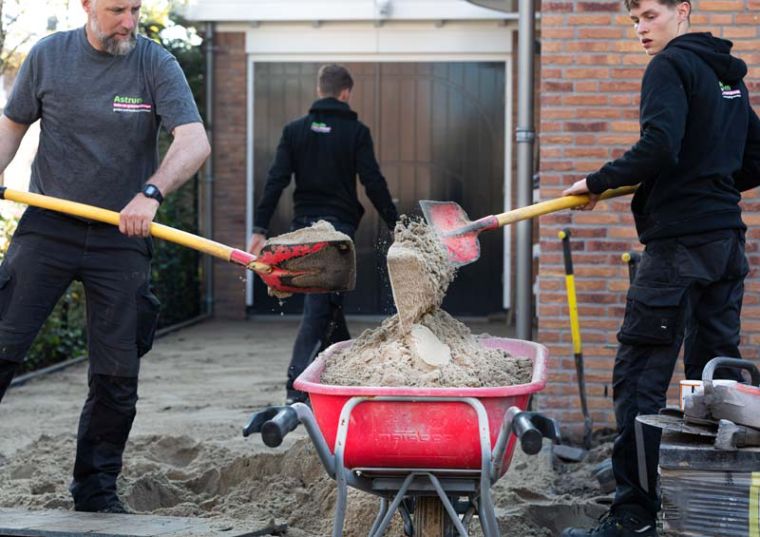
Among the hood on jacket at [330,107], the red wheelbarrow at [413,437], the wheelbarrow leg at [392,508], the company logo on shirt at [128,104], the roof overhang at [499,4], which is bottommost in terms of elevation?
the wheelbarrow leg at [392,508]

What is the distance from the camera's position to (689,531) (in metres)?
3.60

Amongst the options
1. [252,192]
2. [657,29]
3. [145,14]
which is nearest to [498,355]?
[657,29]

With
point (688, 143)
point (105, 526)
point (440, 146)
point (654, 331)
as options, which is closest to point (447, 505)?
point (654, 331)

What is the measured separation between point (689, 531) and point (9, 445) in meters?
4.14

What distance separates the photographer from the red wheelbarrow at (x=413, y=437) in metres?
3.53

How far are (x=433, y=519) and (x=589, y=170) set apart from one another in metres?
3.04

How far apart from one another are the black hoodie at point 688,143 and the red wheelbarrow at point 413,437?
3.29ft

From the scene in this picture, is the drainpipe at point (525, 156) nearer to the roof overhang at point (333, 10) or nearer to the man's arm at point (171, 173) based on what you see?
the man's arm at point (171, 173)

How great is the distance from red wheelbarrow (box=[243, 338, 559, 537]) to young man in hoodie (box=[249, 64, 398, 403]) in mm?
3528

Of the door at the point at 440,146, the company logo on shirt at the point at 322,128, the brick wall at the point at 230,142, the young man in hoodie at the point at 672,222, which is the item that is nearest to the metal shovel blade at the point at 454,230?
the young man in hoodie at the point at 672,222

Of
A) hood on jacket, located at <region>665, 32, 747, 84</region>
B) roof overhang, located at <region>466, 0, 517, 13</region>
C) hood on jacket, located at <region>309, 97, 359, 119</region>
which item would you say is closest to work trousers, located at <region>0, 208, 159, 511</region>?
hood on jacket, located at <region>665, 32, 747, 84</region>

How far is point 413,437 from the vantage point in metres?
3.63

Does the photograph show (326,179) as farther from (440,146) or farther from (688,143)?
(440,146)

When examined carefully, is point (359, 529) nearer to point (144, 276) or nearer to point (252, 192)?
point (144, 276)
